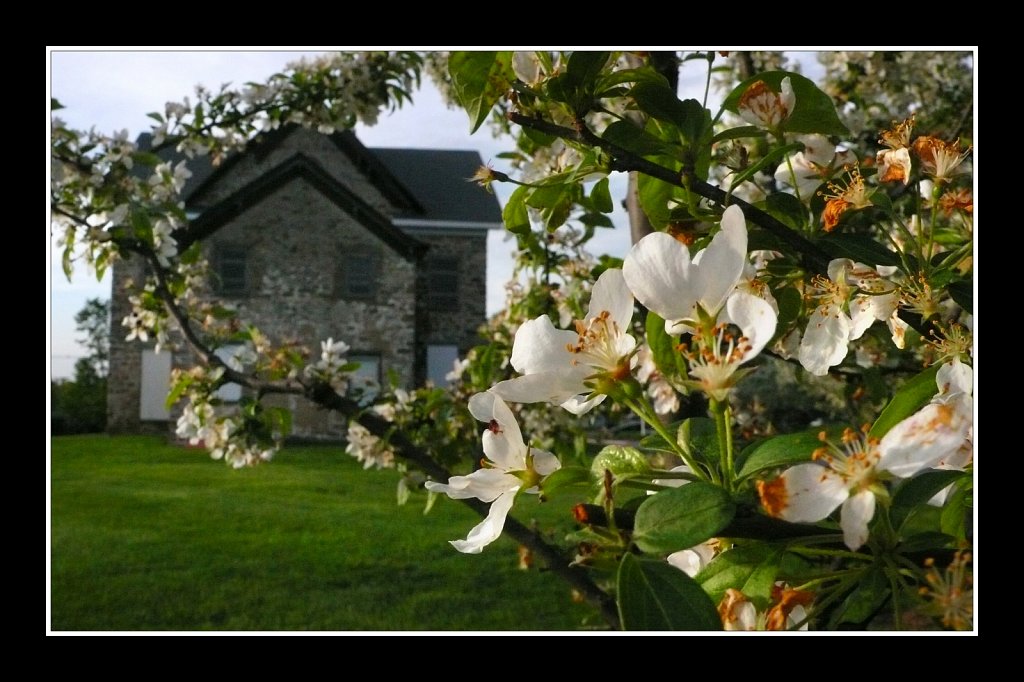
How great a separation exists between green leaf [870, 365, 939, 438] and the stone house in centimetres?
915

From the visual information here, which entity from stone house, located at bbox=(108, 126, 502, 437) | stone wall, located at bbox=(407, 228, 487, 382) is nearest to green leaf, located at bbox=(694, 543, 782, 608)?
stone house, located at bbox=(108, 126, 502, 437)

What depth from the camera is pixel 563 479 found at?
1.60 ft

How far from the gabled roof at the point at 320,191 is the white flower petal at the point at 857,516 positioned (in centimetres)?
980

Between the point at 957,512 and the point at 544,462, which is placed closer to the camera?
the point at 544,462

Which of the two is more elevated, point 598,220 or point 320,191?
point 320,191

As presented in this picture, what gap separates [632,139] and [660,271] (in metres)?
0.23

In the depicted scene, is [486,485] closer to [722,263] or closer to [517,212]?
[722,263]

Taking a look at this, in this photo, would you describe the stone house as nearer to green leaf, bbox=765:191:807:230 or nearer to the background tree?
the background tree

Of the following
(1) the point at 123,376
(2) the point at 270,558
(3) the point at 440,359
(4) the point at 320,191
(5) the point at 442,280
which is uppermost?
(4) the point at 320,191

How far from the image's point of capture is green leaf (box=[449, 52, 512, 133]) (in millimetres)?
715

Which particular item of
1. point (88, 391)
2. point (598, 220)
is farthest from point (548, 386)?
point (88, 391)

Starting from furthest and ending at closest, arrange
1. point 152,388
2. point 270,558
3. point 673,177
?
1. point 152,388
2. point 270,558
3. point 673,177
